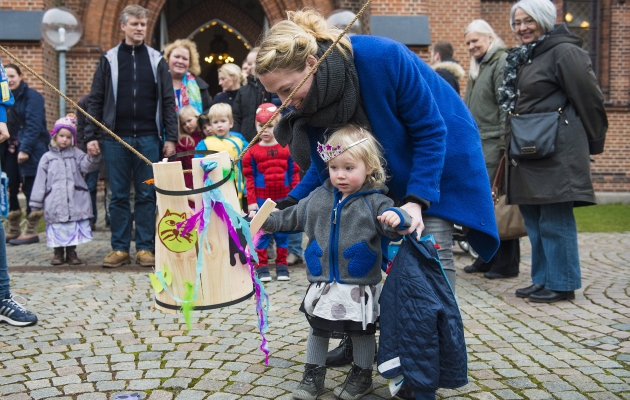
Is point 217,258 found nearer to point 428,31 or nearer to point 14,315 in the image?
point 14,315

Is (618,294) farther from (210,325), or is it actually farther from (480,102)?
(210,325)

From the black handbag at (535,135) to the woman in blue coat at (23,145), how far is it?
570 cm

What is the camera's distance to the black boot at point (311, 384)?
306cm

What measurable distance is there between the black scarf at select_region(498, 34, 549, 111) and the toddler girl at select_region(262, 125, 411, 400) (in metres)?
2.51

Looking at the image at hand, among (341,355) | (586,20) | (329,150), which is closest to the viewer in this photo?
→ (329,150)

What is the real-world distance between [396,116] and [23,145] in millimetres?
6413

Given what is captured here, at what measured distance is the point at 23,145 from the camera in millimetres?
8062

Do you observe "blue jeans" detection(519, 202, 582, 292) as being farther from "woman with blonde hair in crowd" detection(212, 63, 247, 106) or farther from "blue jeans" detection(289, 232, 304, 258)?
"woman with blonde hair in crowd" detection(212, 63, 247, 106)

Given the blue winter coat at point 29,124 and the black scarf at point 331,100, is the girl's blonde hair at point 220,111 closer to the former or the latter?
the blue winter coat at point 29,124

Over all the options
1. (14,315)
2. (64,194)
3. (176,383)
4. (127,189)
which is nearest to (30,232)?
(64,194)

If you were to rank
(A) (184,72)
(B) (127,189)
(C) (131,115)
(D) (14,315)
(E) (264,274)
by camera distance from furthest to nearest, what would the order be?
(A) (184,72), (B) (127,189), (C) (131,115), (E) (264,274), (D) (14,315)

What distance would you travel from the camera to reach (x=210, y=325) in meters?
4.39

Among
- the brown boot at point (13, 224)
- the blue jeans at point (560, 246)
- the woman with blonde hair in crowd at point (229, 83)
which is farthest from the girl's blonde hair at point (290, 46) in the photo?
the brown boot at point (13, 224)

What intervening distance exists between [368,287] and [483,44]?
3949mm
